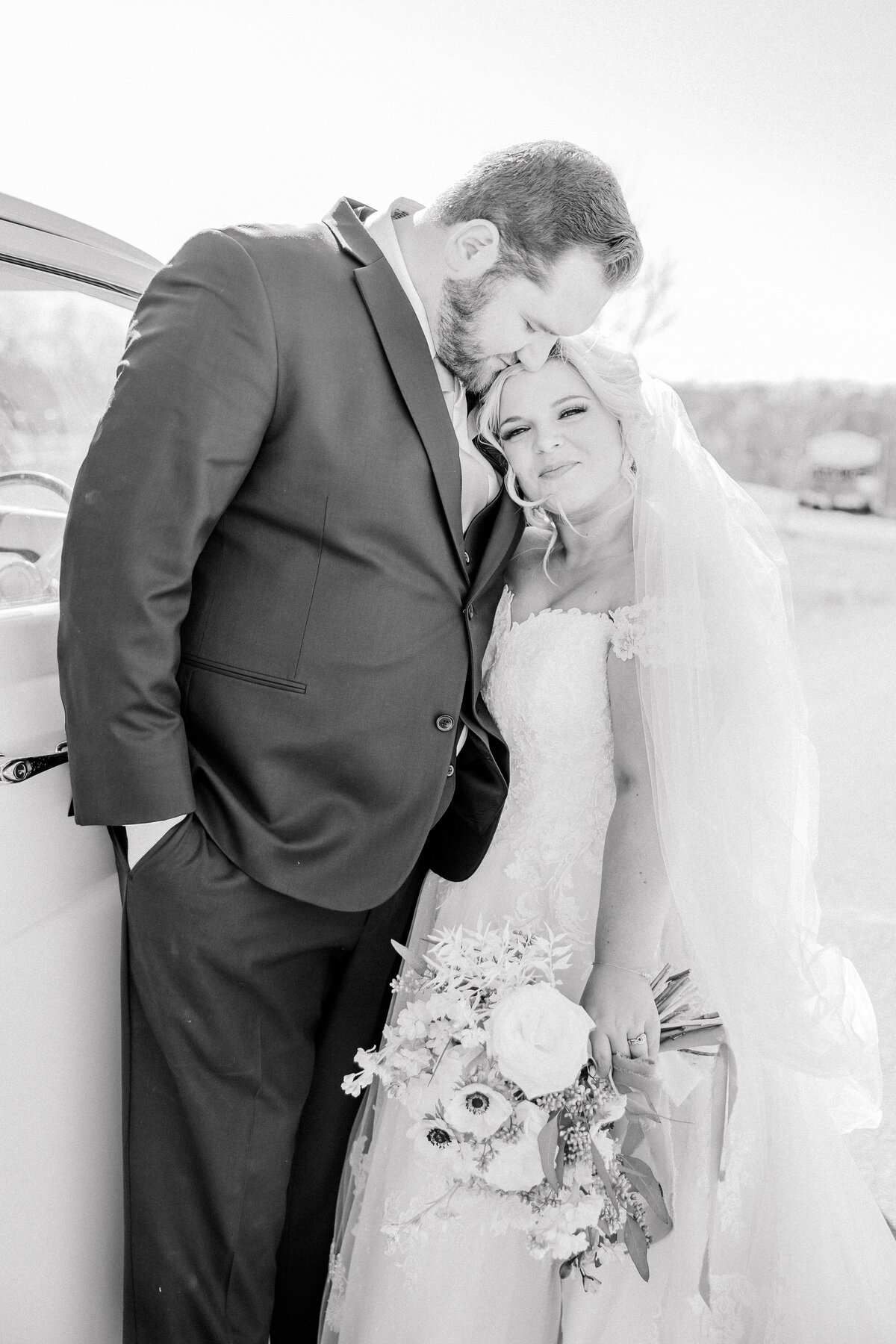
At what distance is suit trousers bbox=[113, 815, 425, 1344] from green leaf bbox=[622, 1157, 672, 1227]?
2.03 ft

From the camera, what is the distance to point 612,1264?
1763 millimetres

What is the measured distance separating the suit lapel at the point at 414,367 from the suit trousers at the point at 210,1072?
698 millimetres

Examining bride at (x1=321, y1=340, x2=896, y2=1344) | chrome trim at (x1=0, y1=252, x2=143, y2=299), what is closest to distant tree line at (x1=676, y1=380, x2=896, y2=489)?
bride at (x1=321, y1=340, x2=896, y2=1344)

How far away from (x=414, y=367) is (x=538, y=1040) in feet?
3.61

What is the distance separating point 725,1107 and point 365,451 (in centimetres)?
142

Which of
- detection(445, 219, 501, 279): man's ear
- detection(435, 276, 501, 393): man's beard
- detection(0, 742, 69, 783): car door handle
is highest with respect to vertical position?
detection(445, 219, 501, 279): man's ear

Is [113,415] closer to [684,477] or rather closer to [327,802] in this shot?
[327,802]

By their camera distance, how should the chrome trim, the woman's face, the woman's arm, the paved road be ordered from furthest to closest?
the paved road < the woman's face < the woman's arm < the chrome trim

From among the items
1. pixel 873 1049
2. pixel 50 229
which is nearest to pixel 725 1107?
pixel 873 1049

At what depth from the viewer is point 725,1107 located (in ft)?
6.17

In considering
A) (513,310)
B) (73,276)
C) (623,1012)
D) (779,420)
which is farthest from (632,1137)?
(779,420)

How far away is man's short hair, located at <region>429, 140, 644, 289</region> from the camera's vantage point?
5.34 ft

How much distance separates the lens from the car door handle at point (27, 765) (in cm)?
147

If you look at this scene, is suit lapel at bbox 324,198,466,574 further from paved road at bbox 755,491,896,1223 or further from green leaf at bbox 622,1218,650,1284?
paved road at bbox 755,491,896,1223
